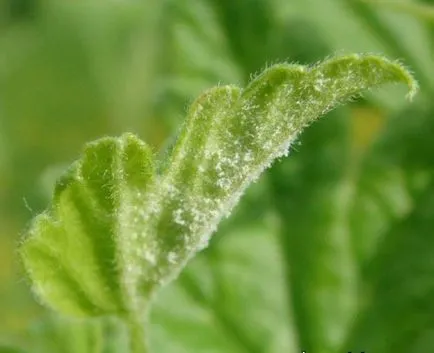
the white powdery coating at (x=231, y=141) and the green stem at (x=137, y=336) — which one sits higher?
the white powdery coating at (x=231, y=141)

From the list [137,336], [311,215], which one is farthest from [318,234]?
[137,336]

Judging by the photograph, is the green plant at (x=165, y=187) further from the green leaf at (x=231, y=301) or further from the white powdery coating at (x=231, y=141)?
the green leaf at (x=231, y=301)

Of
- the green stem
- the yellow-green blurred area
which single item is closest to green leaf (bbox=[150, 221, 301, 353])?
the yellow-green blurred area

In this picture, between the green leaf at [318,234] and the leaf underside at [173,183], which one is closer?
the leaf underside at [173,183]

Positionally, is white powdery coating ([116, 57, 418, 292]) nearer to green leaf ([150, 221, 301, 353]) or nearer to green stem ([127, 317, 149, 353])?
green stem ([127, 317, 149, 353])

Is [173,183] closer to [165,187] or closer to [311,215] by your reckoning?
[165,187]

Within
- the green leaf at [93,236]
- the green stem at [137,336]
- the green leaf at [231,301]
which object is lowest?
the green stem at [137,336]

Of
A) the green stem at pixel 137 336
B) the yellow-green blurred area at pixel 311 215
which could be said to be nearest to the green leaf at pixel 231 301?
the yellow-green blurred area at pixel 311 215
